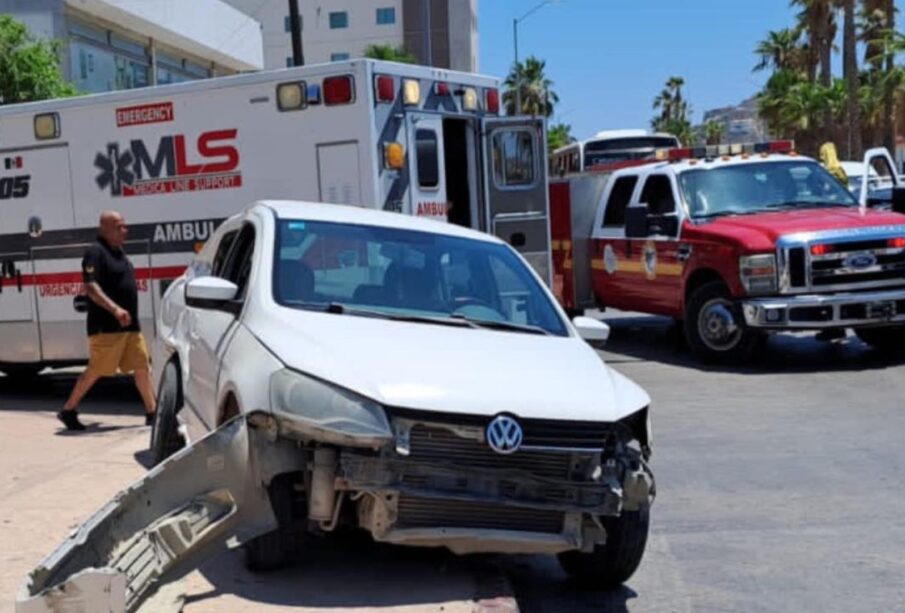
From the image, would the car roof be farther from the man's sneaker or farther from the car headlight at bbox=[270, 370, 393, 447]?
the man's sneaker

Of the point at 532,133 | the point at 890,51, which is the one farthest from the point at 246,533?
the point at 890,51

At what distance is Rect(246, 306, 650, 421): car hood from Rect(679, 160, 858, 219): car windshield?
8026 millimetres

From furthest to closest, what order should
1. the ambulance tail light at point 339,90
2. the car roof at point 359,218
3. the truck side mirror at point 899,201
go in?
1. the truck side mirror at point 899,201
2. the ambulance tail light at point 339,90
3. the car roof at point 359,218

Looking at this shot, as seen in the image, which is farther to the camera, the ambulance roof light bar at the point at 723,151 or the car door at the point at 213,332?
the ambulance roof light bar at the point at 723,151

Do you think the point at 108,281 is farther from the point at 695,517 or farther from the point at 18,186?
the point at 695,517

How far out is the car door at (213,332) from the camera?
615 centimetres

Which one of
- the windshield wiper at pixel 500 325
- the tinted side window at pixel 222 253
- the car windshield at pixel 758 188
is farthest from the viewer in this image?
the car windshield at pixel 758 188

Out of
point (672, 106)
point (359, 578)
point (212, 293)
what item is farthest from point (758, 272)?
point (672, 106)

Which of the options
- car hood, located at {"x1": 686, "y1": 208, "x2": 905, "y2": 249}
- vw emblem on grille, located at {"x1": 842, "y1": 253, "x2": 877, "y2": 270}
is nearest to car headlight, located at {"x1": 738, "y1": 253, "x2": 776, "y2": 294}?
car hood, located at {"x1": 686, "y1": 208, "x2": 905, "y2": 249}

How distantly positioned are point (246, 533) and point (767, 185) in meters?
9.93

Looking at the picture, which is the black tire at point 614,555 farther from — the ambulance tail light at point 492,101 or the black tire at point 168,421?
the ambulance tail light at point 492,101

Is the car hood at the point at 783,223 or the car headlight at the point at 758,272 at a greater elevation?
the car hood at the point at 783,223

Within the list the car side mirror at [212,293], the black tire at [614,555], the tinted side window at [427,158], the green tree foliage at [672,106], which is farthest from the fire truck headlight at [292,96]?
the green tree foliage at [672,106]

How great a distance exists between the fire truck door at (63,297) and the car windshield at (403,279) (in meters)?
5.16
